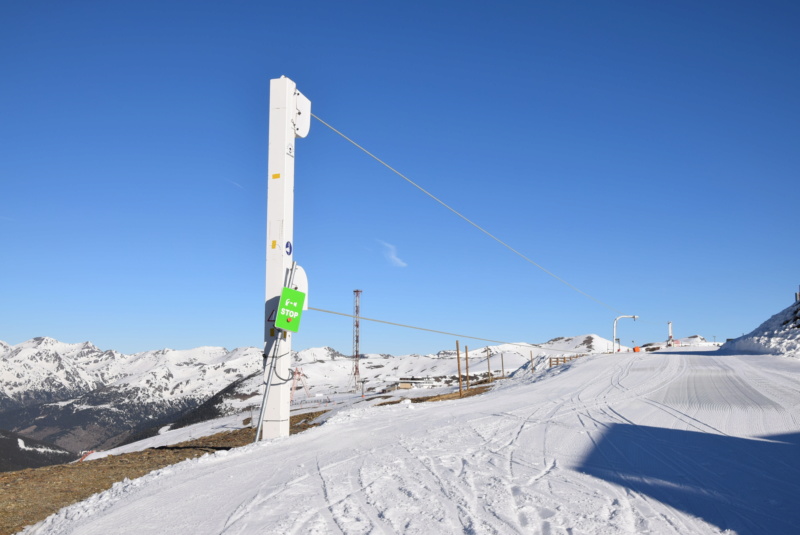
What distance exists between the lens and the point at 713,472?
5836 mm

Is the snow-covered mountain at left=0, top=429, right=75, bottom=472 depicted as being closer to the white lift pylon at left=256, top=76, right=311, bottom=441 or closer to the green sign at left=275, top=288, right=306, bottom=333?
the white lift pylon at left=256, top=76, right=311, bottom=441

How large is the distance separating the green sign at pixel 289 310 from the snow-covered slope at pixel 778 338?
28575 millimetres

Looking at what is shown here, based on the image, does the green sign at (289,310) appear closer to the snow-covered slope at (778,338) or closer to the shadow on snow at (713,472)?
the shadow on snow at (713,472)

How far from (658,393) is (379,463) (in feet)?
35.4

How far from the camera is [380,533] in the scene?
4.26m

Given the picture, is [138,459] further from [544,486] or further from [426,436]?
[544,486]

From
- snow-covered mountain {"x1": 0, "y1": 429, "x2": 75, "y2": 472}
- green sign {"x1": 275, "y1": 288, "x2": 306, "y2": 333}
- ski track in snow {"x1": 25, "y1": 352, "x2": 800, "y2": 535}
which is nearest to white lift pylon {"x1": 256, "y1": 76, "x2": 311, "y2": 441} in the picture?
green sign {"x1": 275, "y1": 288, "x2": 306, "y2": 333}

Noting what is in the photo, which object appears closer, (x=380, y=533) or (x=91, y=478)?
(x=380, y=533)

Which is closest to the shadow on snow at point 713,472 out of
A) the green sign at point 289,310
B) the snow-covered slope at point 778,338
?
the green sign at point 289,310

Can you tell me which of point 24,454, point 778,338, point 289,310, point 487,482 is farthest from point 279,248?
point 24,454

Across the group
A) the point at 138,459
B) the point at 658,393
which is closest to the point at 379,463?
the point at 138,459

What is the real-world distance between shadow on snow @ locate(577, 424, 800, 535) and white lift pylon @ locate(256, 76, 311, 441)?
6408 mm

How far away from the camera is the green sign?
1056 cm

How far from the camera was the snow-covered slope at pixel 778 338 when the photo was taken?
29.3m
